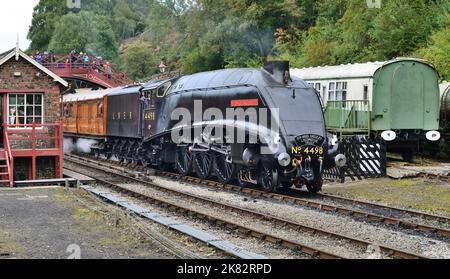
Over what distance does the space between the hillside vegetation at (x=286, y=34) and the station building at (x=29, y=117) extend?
16.7 m

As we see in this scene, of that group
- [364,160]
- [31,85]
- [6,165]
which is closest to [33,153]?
[6,165]

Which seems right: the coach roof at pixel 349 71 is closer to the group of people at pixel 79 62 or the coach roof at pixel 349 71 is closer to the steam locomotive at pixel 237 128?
the steam locomotive at pixel 237 128

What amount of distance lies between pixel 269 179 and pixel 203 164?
387cm

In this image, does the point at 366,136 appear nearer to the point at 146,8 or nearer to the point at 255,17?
the point at 255,17

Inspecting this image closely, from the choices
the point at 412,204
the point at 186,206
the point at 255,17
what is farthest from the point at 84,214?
the point at 255,17

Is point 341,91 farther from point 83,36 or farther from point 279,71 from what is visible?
point 83,36

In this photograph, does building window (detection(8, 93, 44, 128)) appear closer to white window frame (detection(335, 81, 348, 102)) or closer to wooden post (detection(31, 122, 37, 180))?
wooden post (detection(31, 122, 37, 180))

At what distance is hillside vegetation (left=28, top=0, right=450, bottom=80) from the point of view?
1259 inches

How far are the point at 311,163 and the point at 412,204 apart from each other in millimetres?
2713

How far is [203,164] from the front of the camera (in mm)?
20562

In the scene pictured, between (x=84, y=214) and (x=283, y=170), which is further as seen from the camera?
(x=283, y=170)

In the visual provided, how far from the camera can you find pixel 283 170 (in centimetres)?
1662

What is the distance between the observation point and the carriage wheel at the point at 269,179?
16750 mm
